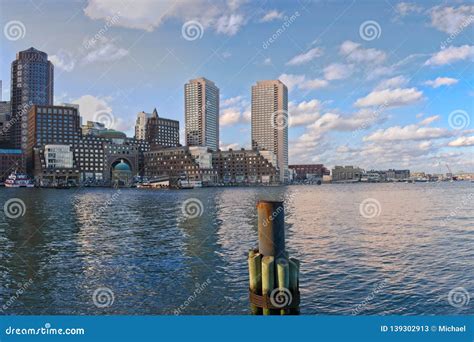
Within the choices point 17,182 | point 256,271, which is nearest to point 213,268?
point 256,271

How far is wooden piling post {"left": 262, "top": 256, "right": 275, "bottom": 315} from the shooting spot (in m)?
11.7

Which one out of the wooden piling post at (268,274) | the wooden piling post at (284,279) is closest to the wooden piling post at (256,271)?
the wooden piling post at (268,274)

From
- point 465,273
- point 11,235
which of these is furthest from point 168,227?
point 465,273

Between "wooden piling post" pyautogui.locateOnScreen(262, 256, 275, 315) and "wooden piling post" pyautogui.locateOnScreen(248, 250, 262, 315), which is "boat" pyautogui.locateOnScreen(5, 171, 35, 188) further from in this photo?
"wooden piling post" pyautogui.locateOnScreen(262, 256, 275, 315)

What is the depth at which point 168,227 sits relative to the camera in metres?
41.0

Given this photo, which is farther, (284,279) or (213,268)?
(213,268)

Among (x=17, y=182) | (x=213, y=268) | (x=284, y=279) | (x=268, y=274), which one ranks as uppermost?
(x=17, y=182)

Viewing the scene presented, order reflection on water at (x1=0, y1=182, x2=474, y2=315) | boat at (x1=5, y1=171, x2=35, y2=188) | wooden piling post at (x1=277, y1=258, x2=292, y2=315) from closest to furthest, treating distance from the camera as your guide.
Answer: wooden piling post at (x1=277, y1=258, x2=292, y2=315)
reflection on water at (x1=0, y1=182, x2=474, y2=315)
boat at (x1=5, y1=171, x2=35, y2=188)

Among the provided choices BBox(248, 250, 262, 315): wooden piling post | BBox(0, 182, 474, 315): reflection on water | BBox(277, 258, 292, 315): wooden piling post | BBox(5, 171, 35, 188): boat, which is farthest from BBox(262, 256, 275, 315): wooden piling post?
BBox(5, 171, 35, 188): boat

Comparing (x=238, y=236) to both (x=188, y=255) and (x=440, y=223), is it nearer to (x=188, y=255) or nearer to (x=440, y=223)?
(x=188, y=255)

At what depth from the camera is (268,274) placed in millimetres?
11703

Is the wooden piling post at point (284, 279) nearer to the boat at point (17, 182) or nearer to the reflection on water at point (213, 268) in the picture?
the reflection on water at point (213, 268)

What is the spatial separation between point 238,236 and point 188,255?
28.4 feet

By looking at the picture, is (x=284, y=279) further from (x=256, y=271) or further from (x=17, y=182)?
(x=17, y=182)
